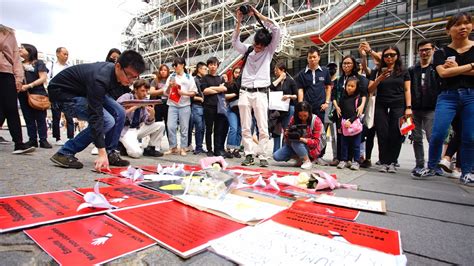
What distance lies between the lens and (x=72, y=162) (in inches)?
85.7

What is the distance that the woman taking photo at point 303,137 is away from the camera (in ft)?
9.82

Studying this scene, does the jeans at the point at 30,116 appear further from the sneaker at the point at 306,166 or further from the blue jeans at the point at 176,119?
the sneaker at the point at 306,166

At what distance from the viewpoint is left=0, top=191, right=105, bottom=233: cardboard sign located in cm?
97

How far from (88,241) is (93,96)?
56.6 inches

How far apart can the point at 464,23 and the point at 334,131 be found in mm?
1704

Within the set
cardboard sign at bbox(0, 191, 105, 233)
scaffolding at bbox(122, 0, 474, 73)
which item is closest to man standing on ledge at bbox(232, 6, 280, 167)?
cardboard sign at bbox(0, 191, 105, 233)

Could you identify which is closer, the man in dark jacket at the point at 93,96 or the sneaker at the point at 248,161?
the man in dark jacket at the point at 93,96

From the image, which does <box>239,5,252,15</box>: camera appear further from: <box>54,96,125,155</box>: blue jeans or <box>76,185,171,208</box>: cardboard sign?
<box>76,185,171,208</box>: cardboard sign

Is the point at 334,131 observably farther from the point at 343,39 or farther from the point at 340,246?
the point at 343,39

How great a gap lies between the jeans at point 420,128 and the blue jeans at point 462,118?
41 centimetres

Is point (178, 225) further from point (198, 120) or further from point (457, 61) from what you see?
point (198, 120)

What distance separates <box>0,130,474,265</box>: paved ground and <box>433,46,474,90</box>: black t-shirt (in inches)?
31.9

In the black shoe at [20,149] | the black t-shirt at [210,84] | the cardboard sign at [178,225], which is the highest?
the black t-shirt at [210,84]

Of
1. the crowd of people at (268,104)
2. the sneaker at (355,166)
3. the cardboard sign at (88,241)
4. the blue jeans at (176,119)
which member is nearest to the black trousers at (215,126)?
the crowd of people at (268,104)
